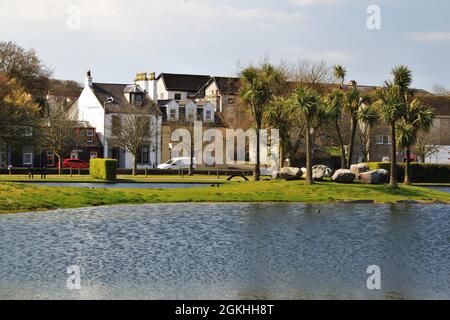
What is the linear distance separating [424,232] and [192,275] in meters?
16.7

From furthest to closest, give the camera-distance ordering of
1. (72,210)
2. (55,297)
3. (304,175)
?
(304,175)
(72,210)
(55,297)

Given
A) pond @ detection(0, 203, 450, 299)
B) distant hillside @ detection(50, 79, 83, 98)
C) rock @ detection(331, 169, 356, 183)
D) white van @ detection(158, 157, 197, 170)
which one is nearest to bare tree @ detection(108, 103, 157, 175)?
white van @ detection(158, 157, 197, 170)

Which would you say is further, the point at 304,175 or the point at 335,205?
the point at 304,175

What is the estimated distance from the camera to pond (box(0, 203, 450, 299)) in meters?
23.3

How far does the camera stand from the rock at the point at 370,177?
62.7 meters

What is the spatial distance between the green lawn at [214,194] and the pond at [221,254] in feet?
10.9

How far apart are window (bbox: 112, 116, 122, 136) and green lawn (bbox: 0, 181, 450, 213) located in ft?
150

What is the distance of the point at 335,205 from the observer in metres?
52.8

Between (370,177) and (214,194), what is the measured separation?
45.5 feet

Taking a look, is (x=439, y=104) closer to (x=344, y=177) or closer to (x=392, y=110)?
(x=392, y=110)

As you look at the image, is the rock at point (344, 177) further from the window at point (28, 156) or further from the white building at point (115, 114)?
the window at point (28, 156)

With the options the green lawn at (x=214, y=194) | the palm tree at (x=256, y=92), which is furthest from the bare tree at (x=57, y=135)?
the green lawn at (x=214, y=194)
